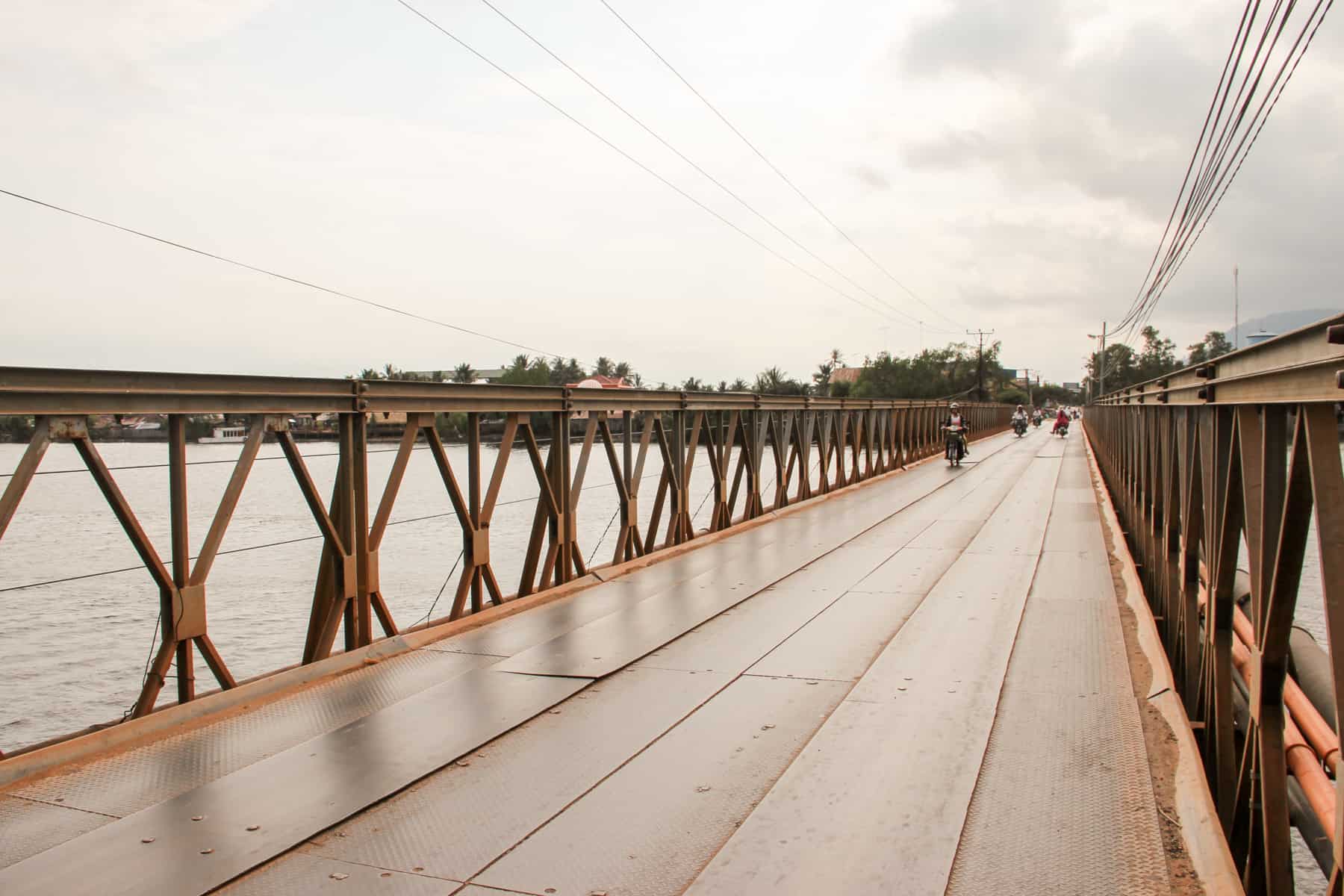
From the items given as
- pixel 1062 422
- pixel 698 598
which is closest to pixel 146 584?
pixel 698 598

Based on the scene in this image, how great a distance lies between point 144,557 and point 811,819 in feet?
10.9

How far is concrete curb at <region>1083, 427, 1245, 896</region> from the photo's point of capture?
3.17 metres

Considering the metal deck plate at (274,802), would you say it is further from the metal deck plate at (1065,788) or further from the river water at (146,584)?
the metal deck plate at (1065,788)

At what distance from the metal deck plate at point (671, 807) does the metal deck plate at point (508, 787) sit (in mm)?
97

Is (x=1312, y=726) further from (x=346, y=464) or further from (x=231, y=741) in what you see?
(x=346, y=464)

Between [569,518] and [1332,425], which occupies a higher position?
[1332,425]

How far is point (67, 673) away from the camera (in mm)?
12859

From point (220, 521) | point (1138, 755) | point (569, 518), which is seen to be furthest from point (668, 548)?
point (1138, 755)

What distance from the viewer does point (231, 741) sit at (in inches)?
173

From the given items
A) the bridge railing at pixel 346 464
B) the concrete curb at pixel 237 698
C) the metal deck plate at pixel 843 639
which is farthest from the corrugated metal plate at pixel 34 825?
the metal deck plate at pixel 843 639

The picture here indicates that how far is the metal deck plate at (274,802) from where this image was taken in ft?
10.2

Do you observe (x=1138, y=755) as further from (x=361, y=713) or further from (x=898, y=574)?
(x=898, y=574)

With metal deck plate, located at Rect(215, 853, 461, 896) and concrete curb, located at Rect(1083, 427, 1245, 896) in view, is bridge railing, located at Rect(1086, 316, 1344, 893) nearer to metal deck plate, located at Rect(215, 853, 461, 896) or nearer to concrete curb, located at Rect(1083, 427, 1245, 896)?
concrete curb, located at Rect(1083, 427, 1245, 896)

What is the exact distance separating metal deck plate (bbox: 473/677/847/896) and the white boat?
3009 millimetres
